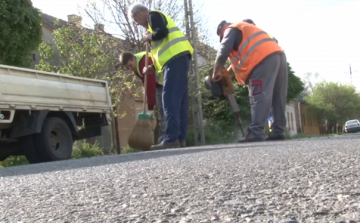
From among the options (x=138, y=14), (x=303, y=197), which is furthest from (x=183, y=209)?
(x=138, y=14)

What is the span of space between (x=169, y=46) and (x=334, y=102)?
222 ft

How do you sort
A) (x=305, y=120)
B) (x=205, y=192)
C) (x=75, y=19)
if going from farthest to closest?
(x=305, y=120)
(x=75, y=19)
(x=205, y=192)

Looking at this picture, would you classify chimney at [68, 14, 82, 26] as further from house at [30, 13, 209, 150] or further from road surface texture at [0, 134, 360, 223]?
road surface texture at [0, 134, 360, 223]

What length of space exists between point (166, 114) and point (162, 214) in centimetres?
482

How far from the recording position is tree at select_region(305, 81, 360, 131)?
68812 mm

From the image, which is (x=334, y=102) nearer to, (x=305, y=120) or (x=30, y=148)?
(x=305, y=120)

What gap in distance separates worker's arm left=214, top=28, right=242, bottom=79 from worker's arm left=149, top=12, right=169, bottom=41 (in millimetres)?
732

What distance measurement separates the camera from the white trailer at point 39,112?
28.1 ft

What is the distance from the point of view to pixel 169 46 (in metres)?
7.42

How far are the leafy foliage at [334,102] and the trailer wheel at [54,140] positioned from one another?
60801mm

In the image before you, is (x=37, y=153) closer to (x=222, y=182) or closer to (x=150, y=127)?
(x=150, y=127)

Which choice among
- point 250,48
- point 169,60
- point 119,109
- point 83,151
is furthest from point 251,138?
point 119,109

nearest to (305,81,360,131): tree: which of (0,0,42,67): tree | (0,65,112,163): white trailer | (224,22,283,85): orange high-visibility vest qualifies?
(0,0,42,67): tree

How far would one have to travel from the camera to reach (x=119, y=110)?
82.4 feet
